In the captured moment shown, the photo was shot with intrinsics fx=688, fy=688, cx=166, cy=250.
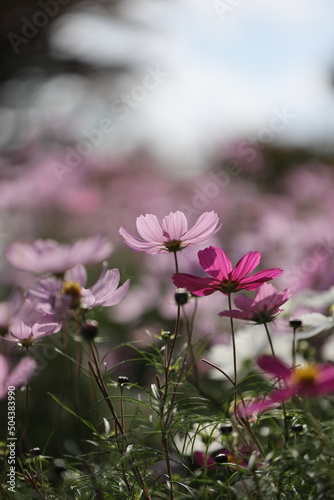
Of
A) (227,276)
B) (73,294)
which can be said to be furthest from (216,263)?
(73,294)

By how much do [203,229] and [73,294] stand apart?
12cm

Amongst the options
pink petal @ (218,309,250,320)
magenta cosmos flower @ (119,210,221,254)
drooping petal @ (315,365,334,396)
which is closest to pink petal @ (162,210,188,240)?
magenta cosmos flower @ (119,210,221,254)

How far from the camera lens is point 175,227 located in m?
0.58

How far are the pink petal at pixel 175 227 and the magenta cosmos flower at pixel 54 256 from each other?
0.29 ft

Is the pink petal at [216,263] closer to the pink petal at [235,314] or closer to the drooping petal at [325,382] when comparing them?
the pink petal at [235,314]

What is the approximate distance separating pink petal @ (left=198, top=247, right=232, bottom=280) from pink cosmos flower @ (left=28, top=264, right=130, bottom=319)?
62 mm

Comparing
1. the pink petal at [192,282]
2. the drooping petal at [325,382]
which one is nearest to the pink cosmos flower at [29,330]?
the pink petal at [192,282]

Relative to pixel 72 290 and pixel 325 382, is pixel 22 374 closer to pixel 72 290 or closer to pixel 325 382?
pixel 72 290

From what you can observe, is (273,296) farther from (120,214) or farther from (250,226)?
(120,214)

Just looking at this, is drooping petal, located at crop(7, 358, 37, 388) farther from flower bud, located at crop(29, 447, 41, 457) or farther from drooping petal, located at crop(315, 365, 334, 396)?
drooping petal, located at crop(315, 365, 334, 396)

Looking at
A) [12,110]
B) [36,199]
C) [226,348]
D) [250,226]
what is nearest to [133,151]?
[12,110]

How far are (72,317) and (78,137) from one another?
3617 millimetres

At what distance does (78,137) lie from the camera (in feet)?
13.3

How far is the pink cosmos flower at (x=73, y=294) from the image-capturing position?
0.52 m
